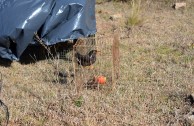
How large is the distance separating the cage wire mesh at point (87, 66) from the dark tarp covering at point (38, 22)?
0.23m

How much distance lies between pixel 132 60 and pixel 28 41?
1.39m

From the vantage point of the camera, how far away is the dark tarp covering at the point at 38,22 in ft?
16.9

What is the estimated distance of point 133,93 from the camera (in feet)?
15.1

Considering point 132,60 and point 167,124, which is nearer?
point 167,124

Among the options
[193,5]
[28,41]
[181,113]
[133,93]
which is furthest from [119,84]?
[193,5]

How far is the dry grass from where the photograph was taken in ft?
13.5

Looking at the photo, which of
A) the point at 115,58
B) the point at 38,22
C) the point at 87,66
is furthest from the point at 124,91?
the point at 38,22

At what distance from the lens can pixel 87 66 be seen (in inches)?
204

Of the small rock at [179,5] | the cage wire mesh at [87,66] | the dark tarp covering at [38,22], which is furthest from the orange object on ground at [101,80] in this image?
the small rock at [179,5]

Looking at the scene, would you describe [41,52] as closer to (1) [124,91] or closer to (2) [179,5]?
(1) [124,91]

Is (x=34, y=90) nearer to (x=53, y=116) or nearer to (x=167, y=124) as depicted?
(x=53, y=116)

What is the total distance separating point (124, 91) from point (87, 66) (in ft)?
2.32

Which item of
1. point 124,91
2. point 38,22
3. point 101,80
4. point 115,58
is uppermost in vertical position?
point 38,22

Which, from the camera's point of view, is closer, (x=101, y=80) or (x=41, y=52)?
(x=101, y=80)
